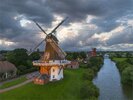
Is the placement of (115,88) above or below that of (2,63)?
below

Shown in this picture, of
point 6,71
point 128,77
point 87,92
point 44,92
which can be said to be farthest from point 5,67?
point 87,92

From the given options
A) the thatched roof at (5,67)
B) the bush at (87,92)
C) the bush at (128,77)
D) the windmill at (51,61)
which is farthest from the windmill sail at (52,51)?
the bush at (87,92)

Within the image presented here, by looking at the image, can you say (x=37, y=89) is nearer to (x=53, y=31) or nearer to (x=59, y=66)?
(x=59, y=66)

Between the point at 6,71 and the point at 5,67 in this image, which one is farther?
the point at 5,67

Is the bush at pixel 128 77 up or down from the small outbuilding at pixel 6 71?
down

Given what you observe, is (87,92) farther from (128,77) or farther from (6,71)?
(6,71)

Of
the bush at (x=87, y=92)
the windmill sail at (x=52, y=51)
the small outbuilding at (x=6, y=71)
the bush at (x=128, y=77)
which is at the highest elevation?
the windmill sail at (x=52, y=51)

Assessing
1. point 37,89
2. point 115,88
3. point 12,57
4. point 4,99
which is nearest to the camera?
point 4,99

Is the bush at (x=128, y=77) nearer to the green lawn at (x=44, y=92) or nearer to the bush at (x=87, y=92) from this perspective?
the green lawn at (x=44, y=92)

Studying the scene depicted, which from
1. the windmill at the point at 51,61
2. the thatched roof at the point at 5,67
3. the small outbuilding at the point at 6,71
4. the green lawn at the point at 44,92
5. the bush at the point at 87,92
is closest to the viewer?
the green lawn at the point at 44,92

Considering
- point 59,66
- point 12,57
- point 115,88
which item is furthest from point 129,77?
point 12,57

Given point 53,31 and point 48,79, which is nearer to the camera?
point 48,79
